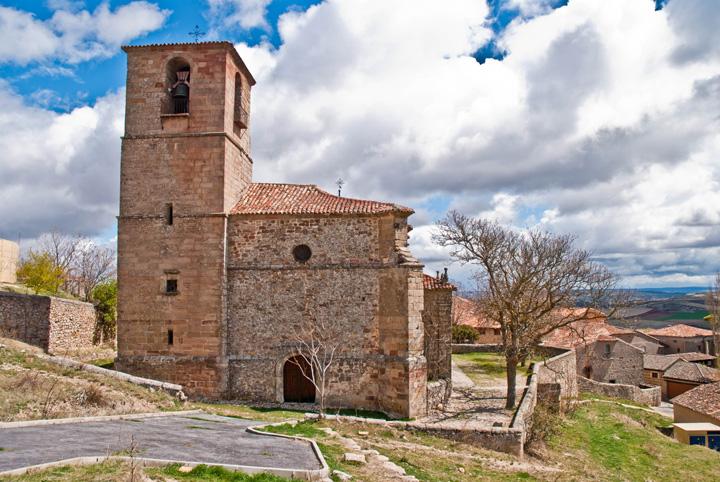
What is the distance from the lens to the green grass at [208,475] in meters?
7.17

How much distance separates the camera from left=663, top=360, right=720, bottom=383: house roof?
40531 millimetres

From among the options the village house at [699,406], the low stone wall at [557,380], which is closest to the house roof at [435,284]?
the low stone wall at [557,380]

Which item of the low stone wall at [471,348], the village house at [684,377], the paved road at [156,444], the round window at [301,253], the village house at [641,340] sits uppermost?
the round window at [301,253]

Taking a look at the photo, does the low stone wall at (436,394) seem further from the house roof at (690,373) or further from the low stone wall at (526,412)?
the house roof at (690,373)

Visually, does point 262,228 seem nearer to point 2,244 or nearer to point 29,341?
point 29,341

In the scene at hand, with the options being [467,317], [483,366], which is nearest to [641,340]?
[467,317]

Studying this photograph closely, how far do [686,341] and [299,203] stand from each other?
54.4 meters

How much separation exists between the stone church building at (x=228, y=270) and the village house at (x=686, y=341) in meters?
50.2

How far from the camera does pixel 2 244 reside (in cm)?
3491

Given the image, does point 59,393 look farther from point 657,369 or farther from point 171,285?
point 657,369

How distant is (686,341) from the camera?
187ft

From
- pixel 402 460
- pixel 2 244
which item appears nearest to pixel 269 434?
pixel 402 460

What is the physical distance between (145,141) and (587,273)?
56.0 feet

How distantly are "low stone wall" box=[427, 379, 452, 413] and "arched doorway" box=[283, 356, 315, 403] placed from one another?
3970 mm
